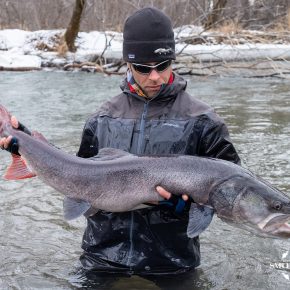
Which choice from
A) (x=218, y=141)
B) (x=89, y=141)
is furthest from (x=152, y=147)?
(x=89, y=141)

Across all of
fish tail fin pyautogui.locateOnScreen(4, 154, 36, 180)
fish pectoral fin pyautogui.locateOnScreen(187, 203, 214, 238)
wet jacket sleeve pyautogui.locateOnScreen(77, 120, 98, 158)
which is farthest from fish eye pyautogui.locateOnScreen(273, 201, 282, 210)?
fish tail fin pyautogui.locateOnScreen(4, 154, 36, 180)

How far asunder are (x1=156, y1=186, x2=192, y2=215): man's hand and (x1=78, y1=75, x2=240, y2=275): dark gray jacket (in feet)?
0.63

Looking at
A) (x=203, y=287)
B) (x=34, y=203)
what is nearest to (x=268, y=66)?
(x=34, y=203)

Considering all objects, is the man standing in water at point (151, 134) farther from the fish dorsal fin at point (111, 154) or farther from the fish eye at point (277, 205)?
the fish eye at point (277, 205)

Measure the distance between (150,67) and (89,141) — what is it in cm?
67

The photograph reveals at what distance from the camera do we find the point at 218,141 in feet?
11.2

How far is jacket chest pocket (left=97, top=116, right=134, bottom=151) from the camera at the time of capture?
3.51 metres

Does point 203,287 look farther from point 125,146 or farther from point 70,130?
point 70,130

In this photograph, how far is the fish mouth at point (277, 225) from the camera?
9.57 ft

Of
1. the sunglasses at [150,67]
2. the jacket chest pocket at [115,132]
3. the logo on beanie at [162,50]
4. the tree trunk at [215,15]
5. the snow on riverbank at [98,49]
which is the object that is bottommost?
the snow on riverbank at [98,49]

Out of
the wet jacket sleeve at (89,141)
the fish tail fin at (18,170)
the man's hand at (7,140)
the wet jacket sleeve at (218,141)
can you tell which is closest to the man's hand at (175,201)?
the wet jacket sleeve at (218,141)

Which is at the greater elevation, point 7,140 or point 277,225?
point 7,140

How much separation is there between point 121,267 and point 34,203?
10.7 feet

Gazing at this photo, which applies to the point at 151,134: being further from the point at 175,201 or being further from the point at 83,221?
the point at 83,221
